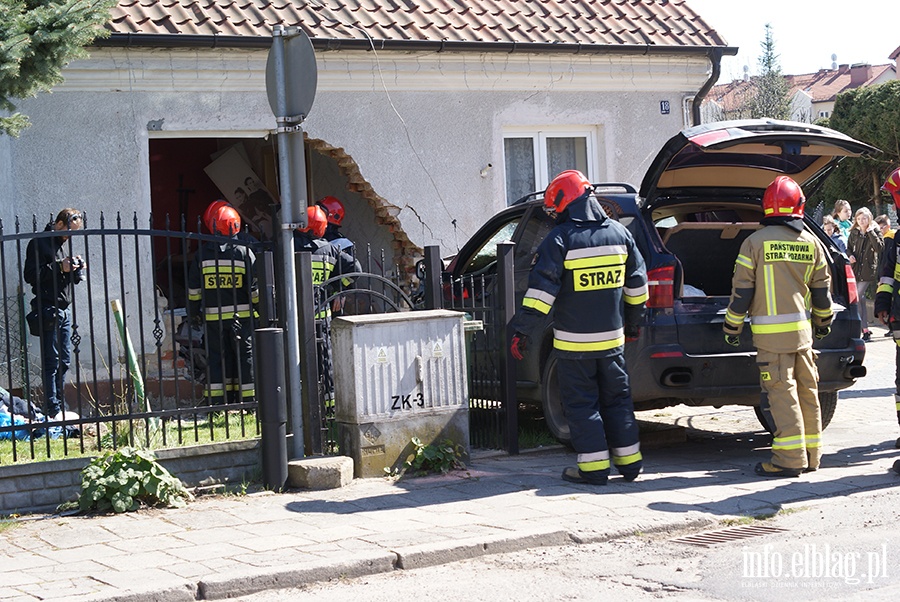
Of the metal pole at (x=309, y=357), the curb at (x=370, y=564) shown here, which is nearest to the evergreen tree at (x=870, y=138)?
the metal pole at (x=309, y=357)

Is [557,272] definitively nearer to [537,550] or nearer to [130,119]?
[537,550]

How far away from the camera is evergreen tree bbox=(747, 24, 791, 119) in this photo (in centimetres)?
4331

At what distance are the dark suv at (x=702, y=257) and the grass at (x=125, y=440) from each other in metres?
2.21

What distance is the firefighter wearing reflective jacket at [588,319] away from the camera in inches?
286

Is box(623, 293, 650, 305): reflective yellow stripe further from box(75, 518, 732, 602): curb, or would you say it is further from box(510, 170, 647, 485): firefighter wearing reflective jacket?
box(75, 518, 732, 602): curb

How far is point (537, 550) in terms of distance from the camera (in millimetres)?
5918

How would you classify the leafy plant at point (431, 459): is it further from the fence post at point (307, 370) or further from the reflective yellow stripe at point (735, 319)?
the reflective yellow stripe at point (735, 319)

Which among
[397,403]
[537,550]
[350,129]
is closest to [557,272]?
[397,403]

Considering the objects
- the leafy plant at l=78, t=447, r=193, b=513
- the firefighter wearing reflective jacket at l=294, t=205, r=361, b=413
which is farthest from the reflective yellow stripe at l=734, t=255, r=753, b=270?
the leafy plant at l=78, t=447, r=193, b=513

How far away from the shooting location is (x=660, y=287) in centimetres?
774

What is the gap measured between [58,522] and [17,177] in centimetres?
456

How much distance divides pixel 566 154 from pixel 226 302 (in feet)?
18.4

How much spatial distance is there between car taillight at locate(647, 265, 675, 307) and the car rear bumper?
0.30 m

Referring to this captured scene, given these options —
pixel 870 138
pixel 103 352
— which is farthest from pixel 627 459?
pixel 870 138
